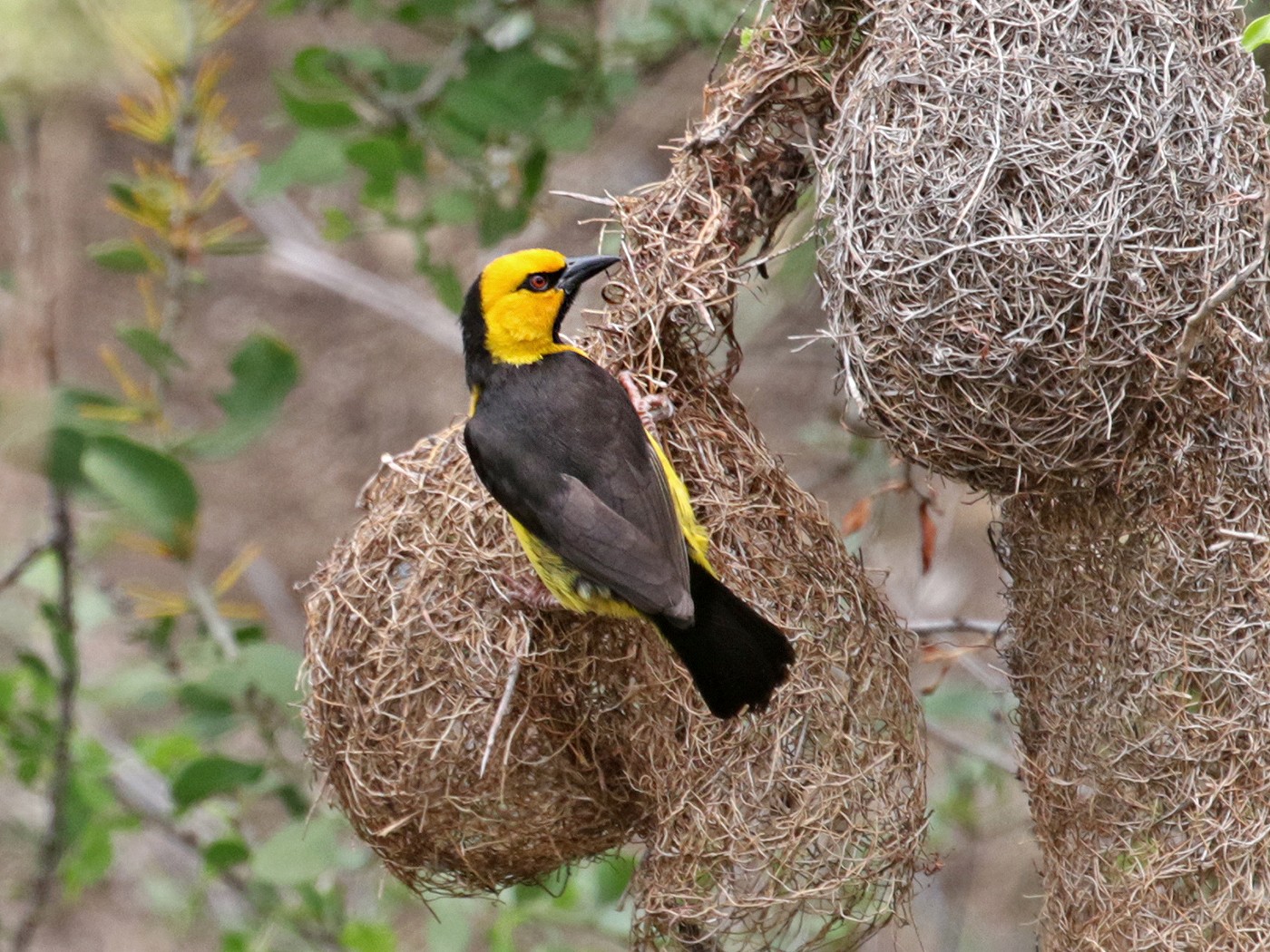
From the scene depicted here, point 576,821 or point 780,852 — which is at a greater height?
point 780,852

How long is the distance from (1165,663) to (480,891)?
132 centimetres

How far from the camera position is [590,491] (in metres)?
2.63

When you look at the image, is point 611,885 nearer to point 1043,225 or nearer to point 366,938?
point 366,938

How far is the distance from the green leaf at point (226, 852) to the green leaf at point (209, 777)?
13cm

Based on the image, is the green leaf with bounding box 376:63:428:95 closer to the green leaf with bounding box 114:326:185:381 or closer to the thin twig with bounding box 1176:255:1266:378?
the green leaf with bounding box 114:326:185:381

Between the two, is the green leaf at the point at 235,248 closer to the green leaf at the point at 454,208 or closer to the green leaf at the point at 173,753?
the green leaf at the point at 454,208

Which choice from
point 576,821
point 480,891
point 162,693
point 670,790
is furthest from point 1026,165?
point 162,693

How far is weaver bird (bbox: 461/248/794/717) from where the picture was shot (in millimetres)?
2330

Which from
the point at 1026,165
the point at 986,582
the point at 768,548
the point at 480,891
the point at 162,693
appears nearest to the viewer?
the point at 1026,165

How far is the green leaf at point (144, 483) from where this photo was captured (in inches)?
120

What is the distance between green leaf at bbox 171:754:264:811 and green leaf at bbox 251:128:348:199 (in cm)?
126

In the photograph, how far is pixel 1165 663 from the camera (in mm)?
2266

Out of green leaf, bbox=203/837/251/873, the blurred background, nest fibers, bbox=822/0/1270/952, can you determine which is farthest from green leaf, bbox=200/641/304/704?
nest fibers, bbox=822/0/1270/952

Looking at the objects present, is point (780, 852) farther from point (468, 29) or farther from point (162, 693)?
point (468, 29)
